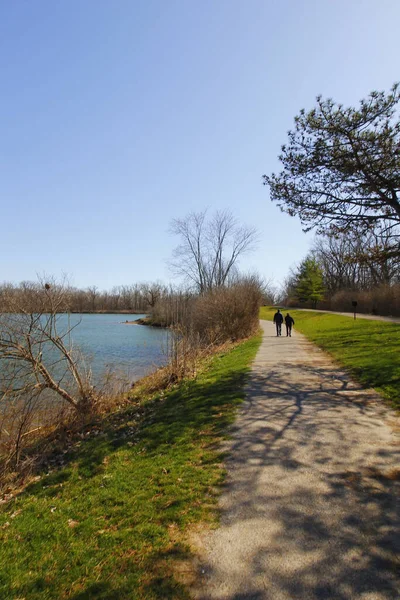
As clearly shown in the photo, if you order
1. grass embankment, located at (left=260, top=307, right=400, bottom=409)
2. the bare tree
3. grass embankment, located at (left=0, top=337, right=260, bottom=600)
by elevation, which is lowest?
grass embankment, located at (left=0, top=337, right=260, bottom=600)

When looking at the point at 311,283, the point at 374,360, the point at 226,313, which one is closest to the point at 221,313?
the point at 226,313

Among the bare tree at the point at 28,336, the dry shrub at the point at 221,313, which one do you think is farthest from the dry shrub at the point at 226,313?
the bare tree at the point at 28,336

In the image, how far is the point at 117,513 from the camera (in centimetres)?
384

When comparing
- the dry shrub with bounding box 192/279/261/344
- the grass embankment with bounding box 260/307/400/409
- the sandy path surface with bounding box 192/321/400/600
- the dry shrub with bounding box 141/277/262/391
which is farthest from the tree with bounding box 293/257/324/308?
the sandy path surface with bounding box 192/321/400/600

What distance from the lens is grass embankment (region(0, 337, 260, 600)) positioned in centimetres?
281

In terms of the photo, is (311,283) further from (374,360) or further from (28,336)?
(28,336)

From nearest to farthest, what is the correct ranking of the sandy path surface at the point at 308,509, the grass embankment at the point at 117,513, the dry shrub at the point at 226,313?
the sandy path surface at the point at 308,509
the grass embankment at the point at 117,513
the dry shrub at the point at 226,313

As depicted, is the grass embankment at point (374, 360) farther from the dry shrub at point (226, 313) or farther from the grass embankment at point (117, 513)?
the dry shrub at point (226, 313)

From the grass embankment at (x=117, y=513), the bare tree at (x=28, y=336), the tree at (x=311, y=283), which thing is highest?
the tree at (x=311, y=283)

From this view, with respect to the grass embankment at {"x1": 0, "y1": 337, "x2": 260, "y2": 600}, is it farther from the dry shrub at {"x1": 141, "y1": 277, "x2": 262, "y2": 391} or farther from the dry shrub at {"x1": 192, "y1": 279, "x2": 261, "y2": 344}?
A: the dry shrub at {"x1": 192, "y1": 279, "x2": 261, "y2": 344}

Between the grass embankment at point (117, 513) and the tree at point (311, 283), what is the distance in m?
53.2

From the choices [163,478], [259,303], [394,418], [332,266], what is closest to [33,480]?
[163,478]

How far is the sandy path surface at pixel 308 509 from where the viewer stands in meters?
2.58

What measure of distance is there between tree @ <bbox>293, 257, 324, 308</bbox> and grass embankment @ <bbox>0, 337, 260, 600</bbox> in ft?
174
